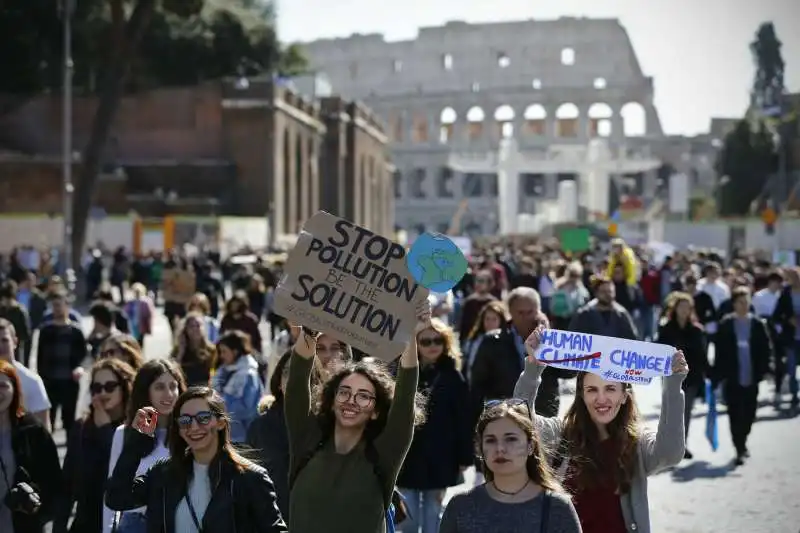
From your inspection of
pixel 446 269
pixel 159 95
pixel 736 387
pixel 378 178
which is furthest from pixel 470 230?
pixel 446 269

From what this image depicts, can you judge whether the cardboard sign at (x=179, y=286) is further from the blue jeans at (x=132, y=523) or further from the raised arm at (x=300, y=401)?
the raised arm at (x=300, y=401)

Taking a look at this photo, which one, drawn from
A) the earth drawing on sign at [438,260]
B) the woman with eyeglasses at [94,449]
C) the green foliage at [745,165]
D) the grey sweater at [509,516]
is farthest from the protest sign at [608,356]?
the green foliage at [745,165]

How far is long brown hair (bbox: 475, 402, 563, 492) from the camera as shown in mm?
4383

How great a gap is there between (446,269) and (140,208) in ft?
146

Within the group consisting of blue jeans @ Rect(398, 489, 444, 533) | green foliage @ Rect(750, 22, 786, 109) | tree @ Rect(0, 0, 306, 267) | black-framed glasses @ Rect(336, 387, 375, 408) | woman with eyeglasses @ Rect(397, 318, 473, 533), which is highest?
green foliage @ Rect(750, 22, 786, 109)

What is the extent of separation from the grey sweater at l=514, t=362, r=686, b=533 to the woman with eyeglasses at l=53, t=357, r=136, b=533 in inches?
76.1

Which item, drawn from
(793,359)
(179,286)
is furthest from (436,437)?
(179,286)

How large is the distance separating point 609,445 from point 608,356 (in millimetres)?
337

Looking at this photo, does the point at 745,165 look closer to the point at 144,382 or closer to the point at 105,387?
the point at 105,387

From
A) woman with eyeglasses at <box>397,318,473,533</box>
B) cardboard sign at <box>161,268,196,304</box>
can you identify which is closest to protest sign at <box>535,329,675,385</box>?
woman with eyeglasses at <box>397,318,473,533</box>

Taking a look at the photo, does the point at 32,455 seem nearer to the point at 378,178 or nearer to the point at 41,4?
the point at 41,4

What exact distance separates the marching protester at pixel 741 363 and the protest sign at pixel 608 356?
22.6 ft

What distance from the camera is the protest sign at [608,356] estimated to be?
5.42 meters

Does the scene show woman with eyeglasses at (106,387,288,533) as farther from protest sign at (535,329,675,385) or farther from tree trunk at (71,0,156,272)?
tree trunk at (71,0,156,272)
